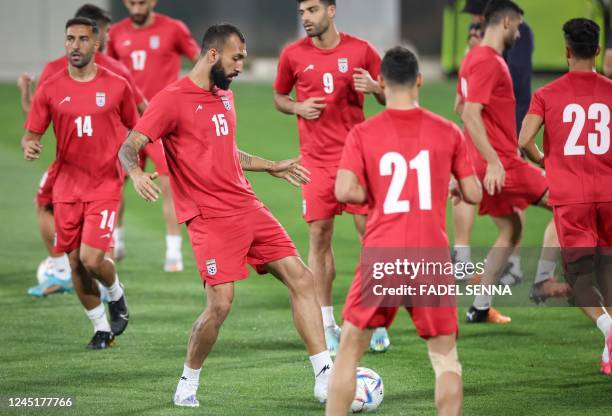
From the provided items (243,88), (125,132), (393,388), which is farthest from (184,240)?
(243,88)

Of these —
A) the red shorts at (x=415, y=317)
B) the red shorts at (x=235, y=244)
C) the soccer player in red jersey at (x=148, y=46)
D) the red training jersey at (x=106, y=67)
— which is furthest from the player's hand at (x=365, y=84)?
the soccer player in red jersey at (x=148, y=46)

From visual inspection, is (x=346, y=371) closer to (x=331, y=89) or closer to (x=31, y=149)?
(x=331, y=89)

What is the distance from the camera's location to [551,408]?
7473 mm

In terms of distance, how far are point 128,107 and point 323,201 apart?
1.73 meters

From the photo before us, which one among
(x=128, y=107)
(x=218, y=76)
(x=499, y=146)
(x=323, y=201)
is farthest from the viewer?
(x=499, y=146)

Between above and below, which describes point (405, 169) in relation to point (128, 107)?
above

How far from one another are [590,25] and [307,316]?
280 cm

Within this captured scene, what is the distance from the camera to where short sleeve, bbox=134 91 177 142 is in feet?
24.4

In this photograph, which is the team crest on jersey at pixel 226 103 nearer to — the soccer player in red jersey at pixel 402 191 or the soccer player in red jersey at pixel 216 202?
the soccer player in red jersey at pixel 216 202

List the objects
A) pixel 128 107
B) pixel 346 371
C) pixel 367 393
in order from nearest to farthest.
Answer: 1. pixel 346 371
2. pixel 367 393
3. pixel 128 107

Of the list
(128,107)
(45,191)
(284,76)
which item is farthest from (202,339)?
(45,191)

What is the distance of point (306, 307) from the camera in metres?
7.71

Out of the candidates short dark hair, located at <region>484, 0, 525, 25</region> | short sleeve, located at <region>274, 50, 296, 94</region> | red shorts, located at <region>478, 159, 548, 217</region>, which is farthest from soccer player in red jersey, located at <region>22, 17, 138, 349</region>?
red shorts, located at <region>478, 159, 548, 217</region>

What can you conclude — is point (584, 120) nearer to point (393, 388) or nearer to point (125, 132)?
point (393, 388)
